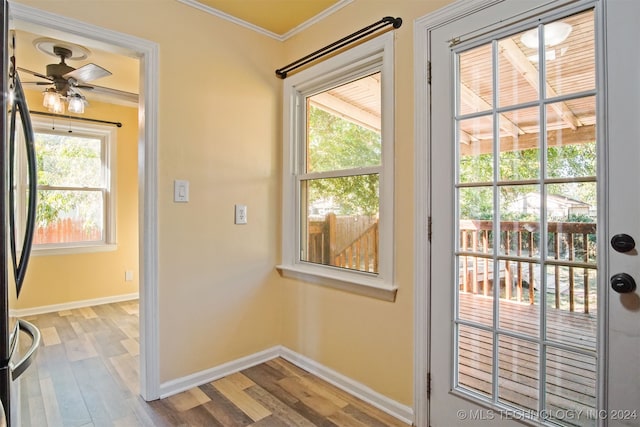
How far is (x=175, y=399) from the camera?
2.08 metres

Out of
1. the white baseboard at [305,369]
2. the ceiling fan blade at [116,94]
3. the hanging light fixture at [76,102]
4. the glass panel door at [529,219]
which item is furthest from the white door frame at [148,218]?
the ceiling fan blade at [116,94]

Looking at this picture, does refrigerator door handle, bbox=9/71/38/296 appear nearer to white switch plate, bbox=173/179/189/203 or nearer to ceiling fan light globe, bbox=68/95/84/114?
white switch plate, bbox=173/179/189/203

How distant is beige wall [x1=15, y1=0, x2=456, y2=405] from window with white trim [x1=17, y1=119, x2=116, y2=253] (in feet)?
8.78

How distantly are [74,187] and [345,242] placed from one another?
3.56m

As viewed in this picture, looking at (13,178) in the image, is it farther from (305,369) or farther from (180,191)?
(305,369)

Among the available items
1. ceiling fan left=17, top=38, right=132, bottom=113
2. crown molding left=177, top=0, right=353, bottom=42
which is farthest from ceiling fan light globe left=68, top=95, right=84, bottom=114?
crown molding left=177, top=0, right=353, bottom=42

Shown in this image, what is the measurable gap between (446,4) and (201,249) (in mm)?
1982

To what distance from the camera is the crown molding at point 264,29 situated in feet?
7.32

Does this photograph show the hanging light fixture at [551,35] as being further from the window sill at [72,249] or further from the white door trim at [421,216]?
the window sill at [72,249]

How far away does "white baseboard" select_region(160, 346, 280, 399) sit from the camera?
2129 millimetres

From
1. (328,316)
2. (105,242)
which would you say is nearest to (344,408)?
(328,316)

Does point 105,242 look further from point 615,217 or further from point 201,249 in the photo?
point 615,217

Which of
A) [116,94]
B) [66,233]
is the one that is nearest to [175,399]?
[66,233]

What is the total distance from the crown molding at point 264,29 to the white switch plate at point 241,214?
130cm
